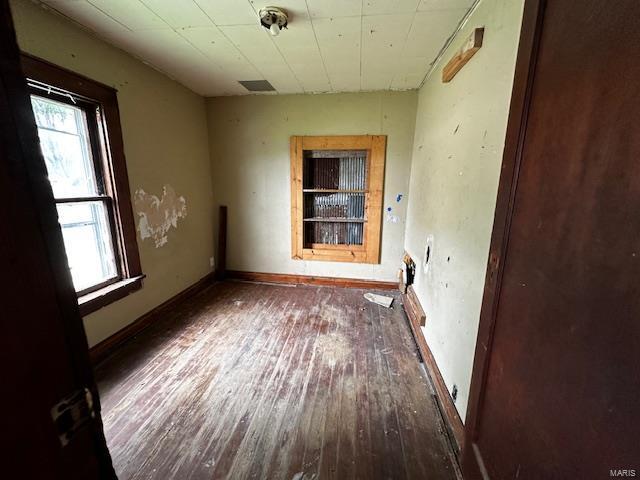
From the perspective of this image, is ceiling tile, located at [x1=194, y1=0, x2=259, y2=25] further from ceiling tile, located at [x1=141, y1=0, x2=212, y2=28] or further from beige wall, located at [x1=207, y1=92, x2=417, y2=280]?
beige wall, located at [x1=207, y1=92, x2=417, y2=280]

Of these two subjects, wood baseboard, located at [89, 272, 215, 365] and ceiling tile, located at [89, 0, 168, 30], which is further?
wood baseboard, located at [89, 272, 215, 365]

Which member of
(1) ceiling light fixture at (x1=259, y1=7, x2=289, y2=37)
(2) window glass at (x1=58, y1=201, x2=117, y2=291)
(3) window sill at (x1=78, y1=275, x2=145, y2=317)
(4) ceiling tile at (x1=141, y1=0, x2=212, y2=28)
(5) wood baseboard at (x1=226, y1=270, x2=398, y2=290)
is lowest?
(5) wood baseboard at (x1=226, y1=270, x2=398, y2=290)

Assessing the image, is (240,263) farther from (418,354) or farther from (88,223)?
(418,354)

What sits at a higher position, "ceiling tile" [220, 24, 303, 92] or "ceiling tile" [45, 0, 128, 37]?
"ceiling tile" [220, 24, 303, 92]

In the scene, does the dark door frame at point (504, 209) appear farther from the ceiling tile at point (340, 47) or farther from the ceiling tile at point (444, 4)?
the ceiling tile at point (340, 47)

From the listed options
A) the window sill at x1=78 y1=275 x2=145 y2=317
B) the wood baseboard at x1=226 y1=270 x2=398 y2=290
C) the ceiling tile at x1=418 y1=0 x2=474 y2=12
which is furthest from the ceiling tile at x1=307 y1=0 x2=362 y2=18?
the wood baseboard at x1=226 y1=270 x2=398 y2=290

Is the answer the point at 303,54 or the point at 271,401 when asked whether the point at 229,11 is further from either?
the point at 271,401

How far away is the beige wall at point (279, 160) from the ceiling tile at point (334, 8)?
4.71 feet

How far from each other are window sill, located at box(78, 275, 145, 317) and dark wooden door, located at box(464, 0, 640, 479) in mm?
2374

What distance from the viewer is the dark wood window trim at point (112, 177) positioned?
166 cm

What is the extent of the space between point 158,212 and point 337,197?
2.00 meters

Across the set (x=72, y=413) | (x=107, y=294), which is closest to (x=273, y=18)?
(x=72, y=413)

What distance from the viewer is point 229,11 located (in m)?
1.59

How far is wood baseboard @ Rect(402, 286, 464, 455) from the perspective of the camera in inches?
54.4
